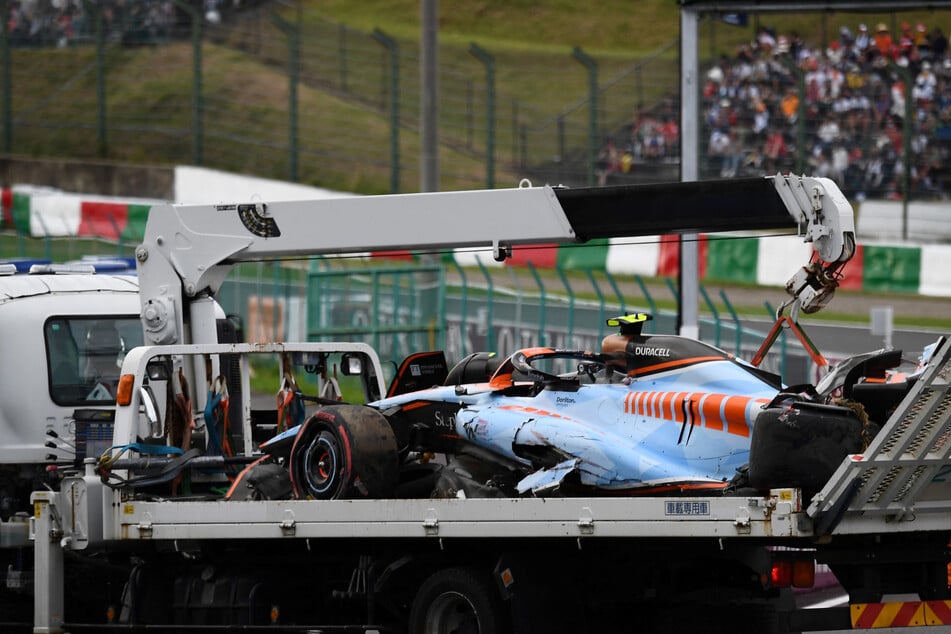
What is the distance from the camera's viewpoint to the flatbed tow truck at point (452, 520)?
25.8 ft

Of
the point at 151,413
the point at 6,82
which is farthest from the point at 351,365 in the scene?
the point at 6,82

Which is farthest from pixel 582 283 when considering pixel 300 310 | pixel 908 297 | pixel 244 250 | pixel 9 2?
pixel 9 2

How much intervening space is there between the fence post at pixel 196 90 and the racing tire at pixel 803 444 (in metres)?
25.4

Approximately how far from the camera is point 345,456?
360 inches

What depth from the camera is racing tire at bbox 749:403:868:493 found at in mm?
7668

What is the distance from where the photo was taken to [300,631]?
9.48 meters

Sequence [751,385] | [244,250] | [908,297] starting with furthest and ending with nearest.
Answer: [908,297], [244,250], [751,385]

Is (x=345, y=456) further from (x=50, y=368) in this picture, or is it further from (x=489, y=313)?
(x=489, y=313)

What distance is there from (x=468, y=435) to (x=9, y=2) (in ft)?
102

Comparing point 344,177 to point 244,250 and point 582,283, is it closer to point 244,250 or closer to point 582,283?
point 582,283

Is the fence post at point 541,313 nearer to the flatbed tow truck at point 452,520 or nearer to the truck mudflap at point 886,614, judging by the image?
the flatbed tow truck at point 452,520

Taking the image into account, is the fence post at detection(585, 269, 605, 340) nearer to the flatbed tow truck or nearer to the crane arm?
the flatbed tow truck

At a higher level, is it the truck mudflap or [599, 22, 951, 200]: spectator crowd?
[599, 22, 951, 200]: spectator crowd

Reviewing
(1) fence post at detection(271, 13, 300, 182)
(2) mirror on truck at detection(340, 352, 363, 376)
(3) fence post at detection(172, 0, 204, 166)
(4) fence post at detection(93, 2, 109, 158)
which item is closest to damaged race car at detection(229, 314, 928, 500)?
(2) mirror on truck at detection(340, 352, 363, 376)
